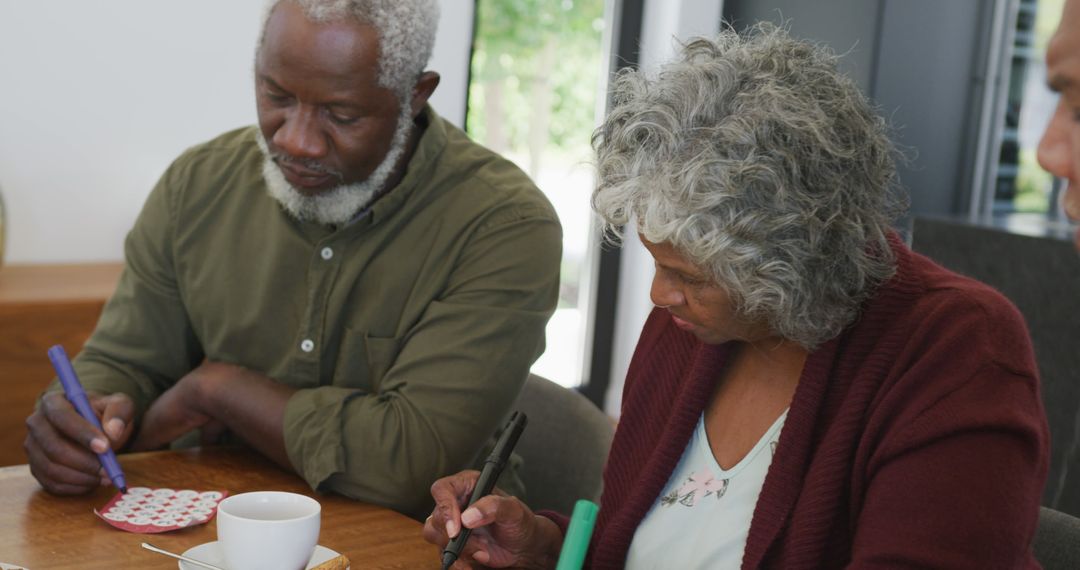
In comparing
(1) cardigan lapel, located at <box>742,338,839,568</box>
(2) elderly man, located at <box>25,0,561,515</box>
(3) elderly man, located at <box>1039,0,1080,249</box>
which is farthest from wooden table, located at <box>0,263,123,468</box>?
(3) elderly man, located at <box>1039,0,1080,249</box>

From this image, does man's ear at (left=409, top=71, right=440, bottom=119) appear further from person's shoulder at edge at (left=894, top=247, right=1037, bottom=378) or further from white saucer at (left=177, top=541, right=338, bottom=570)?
person's shoulder at edge at (left=894, top=247, right=1037, bottom=378)

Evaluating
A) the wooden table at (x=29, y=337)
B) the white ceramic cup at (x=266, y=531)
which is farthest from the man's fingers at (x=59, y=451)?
the wooden table at (x=29, y=337)

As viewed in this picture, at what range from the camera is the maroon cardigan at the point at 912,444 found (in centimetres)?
111

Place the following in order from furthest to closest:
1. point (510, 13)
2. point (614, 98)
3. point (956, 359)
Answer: point (510, 13), point (614, 98), point (956, 359)

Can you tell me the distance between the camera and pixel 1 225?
2998 mm

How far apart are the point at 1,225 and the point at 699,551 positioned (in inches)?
91.4

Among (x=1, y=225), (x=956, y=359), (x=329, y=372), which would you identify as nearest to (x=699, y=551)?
(x=956, y=359)

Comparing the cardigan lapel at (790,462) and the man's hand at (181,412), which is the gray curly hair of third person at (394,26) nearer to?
the man's hand at (181,412)

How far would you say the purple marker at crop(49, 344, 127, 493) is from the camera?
1.54 meters

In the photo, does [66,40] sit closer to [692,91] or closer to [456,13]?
[456,13]

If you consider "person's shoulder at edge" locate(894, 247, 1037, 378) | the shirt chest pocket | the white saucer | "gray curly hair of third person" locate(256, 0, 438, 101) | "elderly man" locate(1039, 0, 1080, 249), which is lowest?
the white saucer

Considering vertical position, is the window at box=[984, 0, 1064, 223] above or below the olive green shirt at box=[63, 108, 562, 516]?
above

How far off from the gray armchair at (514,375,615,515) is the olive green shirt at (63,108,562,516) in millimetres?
69

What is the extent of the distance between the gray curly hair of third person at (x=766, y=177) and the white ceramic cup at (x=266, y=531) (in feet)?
1.57
